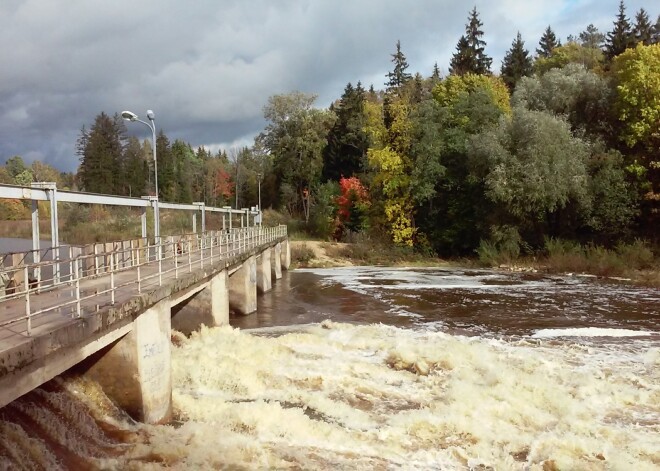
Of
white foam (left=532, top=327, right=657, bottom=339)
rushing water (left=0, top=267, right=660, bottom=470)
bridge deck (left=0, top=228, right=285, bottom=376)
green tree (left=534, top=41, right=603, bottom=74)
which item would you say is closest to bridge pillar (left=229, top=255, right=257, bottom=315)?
rushing water (left=0, top=267, right=660, bottom=470)

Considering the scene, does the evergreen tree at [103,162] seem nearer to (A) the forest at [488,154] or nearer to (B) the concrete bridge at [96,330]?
(A) the forest at [488,154]

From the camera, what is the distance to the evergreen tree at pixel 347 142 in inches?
2562

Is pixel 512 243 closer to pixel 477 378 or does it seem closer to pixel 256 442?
pixel 477 378

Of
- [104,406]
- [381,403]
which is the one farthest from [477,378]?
[104,406]

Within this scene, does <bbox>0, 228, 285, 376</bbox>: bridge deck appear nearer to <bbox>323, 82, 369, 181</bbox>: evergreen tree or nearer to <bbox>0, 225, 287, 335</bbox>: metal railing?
<bbox>0, 225, 287, 335</bbox>: metal railing

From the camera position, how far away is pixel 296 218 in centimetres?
6938

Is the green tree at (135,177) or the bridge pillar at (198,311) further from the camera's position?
the green tree at (135,177)

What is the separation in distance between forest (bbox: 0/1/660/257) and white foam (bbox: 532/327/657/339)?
1856cm

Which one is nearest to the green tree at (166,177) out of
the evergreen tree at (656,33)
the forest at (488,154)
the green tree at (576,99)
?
the forest at (488,154)

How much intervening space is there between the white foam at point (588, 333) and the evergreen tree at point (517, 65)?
53.6 metres

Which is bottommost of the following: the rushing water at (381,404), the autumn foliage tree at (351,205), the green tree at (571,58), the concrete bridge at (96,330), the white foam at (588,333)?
the white foam at (588,333)

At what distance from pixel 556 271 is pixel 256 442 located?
109ft

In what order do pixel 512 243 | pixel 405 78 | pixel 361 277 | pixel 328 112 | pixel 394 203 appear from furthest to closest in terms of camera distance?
1. pixel 328 112
2. pixel 405 78
3. pixel 394 203
4. pixel 512 243
5. pixel 361 277

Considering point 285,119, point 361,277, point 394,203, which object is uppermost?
point 285,119
